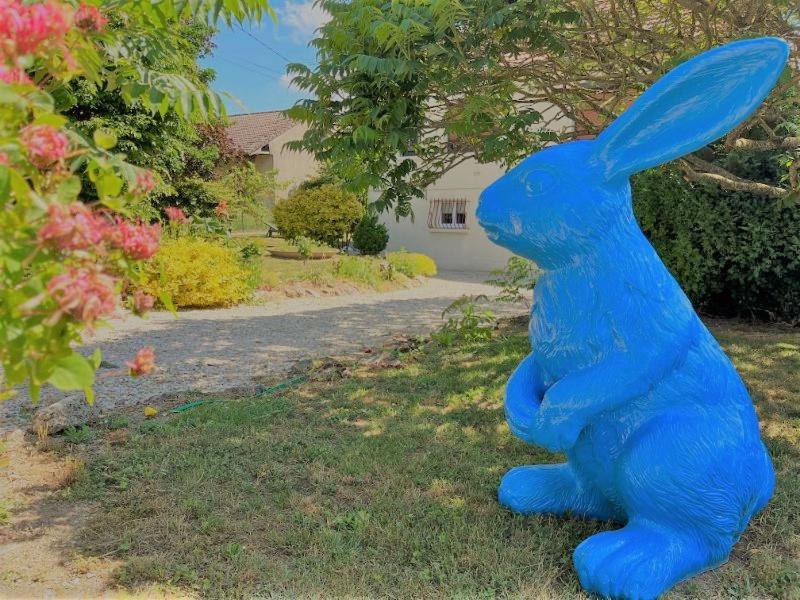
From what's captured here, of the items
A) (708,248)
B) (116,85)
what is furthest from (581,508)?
(708,248)

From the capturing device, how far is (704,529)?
7.91 feet

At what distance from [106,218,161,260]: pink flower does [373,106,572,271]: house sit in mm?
17524

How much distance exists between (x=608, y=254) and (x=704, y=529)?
1134 millimetres

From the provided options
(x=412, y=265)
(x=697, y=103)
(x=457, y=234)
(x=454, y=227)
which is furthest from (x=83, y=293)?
(x=454, y=227)

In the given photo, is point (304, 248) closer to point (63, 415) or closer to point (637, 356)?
point (63, 415)

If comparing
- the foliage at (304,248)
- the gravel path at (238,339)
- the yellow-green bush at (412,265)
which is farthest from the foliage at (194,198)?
the yellow-green bush at (412,265)

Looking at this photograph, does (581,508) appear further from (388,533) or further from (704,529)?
(388,533)

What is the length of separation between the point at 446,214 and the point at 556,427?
17900 millimetres

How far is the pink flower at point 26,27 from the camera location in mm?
1074

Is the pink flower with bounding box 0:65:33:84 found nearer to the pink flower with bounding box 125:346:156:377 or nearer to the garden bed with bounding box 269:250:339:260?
the pink flower with bounding box 125:346:156:377

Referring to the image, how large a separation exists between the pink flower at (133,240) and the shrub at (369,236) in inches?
693

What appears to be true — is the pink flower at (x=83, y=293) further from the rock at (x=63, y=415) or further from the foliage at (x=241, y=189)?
the foliage at (x=241, y=189)

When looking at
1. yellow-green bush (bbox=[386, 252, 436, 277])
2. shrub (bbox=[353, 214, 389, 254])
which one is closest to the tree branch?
yellow-green bush (bbox=[386, 252, 436, 277])

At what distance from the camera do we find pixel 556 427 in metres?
2.40
